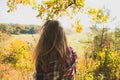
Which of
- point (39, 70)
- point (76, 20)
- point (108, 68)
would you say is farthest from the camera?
point (108, 68)

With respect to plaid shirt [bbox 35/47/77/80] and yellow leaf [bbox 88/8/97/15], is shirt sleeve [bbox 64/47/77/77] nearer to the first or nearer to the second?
plaid shirt [bbox 35/47/77/80]

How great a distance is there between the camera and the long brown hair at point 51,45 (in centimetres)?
297

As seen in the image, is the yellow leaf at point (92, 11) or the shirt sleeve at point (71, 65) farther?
the yellow leaf at point (92, 11)

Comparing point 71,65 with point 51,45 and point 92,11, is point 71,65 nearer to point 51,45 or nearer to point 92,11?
point 51,45

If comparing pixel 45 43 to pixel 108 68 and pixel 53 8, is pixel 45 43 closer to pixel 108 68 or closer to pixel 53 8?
pixel 53 8

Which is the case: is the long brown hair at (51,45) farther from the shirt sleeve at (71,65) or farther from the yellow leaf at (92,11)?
the yellow leaf at (92,11)

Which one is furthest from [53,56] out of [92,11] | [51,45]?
[92,11]

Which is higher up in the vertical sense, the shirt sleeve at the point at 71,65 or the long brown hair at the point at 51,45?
the long brown hair at the point at 51,45

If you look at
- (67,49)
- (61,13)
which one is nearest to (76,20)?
(61,13)

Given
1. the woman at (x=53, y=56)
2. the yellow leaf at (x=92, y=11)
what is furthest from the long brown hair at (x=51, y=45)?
the yellow leaf at (x=92, y=11)

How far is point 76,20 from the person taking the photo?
7.71 meters

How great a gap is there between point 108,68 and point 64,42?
15780 millimetres

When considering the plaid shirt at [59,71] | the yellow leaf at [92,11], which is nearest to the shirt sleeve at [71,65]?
the plaid shirt at [59,71]

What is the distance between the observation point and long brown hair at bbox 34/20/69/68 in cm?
297
